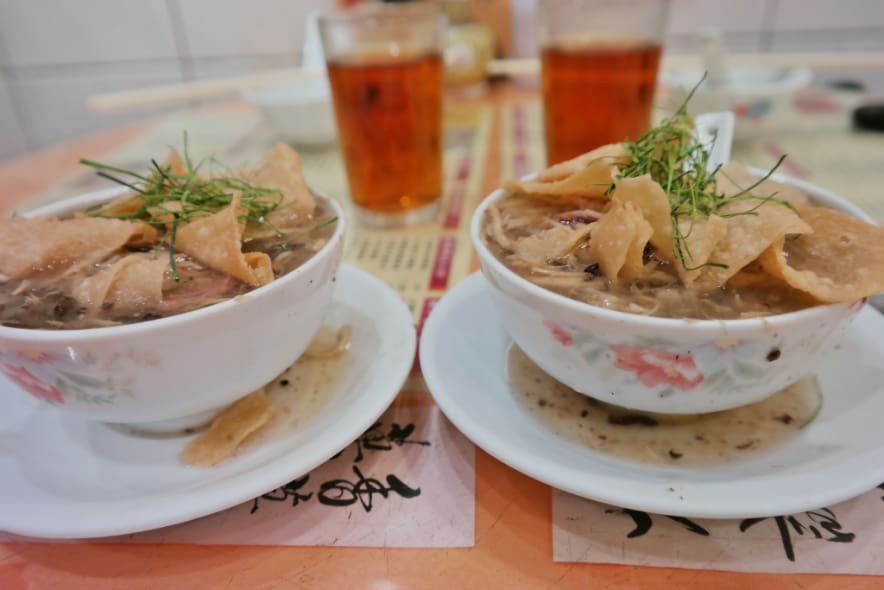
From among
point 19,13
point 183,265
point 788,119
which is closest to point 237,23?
point 19,13

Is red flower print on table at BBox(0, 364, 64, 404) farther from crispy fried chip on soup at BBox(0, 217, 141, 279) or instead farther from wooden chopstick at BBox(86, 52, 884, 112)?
wooden chopstick at BBox(86, 52, 884, 112)

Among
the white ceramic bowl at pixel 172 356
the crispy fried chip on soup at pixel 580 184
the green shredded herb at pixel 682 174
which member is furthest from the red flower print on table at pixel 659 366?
the white ceramic bowl at pixel 172 356

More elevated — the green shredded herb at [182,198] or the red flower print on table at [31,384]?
the green shredded herb at [182,198]

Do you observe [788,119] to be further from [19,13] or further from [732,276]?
[19,13]

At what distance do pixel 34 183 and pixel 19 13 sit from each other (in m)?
2.64

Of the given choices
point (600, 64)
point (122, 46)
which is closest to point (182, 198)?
point (600, 64)

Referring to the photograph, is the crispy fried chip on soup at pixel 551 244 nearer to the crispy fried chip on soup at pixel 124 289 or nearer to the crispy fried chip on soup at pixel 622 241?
the crispy fried chip on soup at pixel 622 241

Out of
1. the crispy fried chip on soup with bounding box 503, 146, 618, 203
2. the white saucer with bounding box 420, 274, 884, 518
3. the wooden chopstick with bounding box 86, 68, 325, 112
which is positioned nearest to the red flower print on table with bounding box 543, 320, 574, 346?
the white saucer with bounding box 420, 274, 884, 518

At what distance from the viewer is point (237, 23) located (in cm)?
359

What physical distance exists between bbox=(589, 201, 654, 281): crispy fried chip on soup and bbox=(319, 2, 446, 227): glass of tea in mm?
778

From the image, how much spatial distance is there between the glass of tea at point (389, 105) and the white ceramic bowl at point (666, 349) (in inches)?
30.9

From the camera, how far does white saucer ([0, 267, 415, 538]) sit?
1.85 feet

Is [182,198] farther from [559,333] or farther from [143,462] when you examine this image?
[559,333]

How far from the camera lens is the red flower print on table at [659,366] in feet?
1.84
